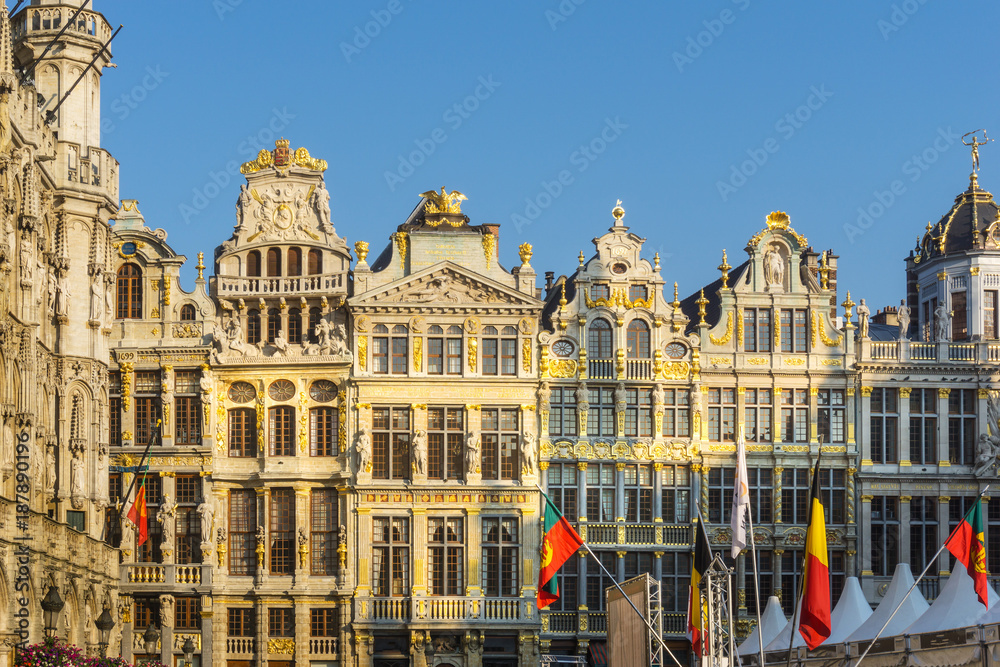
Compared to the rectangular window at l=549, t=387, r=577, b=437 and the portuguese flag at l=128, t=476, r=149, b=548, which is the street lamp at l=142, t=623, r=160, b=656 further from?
the rectangular window at l=549, t=387, r=577, b=437

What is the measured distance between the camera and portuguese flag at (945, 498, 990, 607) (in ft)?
134

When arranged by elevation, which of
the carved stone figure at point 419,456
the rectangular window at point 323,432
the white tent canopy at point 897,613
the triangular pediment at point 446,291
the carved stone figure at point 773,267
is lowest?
the white tent canopy at point 897,613

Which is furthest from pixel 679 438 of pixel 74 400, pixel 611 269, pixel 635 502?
pixel 74 400

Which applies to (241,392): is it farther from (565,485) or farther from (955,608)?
(955,608)

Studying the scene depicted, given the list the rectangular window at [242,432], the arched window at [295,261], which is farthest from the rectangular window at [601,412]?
the rectangular window at [242,432]

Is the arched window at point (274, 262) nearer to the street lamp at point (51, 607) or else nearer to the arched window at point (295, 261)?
the arched window at point (295, 261)

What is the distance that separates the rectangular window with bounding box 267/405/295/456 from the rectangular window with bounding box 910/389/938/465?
66.3ft

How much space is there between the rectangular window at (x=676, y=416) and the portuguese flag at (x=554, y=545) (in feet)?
50.3

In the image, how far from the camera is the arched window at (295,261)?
55625 mm

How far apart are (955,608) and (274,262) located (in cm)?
2482

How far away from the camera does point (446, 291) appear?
54.9 metres

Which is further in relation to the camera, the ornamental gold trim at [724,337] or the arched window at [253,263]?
the ornamental gold trim at [724,337]

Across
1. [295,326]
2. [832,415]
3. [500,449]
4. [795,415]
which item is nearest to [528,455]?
[500,449]

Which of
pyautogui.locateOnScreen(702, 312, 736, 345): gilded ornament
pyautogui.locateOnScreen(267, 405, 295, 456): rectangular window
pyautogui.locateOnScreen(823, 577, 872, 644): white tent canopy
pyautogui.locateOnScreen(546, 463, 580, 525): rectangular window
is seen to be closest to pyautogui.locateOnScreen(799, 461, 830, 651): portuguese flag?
pyautogui.locateOnScreen(823, 577, 872, 644): white tent canopy
